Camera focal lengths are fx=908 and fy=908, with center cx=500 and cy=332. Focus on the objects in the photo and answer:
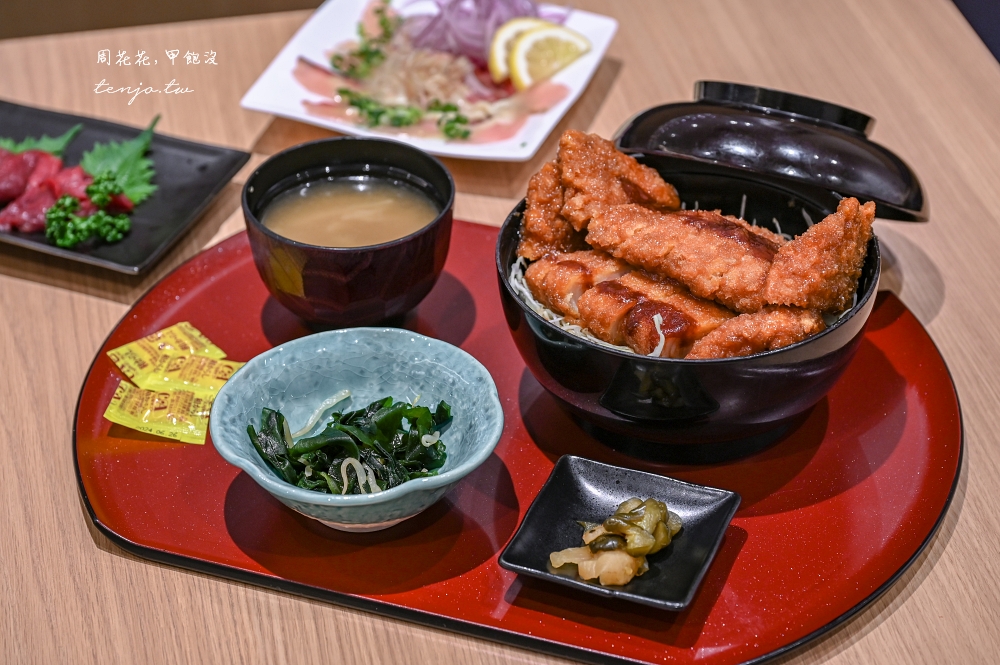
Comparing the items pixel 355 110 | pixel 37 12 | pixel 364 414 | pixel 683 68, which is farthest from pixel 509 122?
pixel 37 12

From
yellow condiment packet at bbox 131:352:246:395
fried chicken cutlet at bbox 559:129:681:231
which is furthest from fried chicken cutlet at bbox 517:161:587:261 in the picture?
yellow condiment packet at bbox 131:352:246:395

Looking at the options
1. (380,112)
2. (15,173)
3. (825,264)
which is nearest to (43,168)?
(15,173)

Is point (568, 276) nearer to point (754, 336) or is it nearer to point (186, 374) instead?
point (754, 336)

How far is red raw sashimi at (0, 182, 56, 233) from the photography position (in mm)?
2094

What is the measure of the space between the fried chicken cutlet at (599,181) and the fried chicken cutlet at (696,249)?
0.12 feet

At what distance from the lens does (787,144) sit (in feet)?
5.42

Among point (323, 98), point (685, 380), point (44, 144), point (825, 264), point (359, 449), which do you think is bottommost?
point (44, 144)

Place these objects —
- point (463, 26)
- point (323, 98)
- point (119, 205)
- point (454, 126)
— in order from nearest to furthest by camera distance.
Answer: point (119, 205) → point (454, 126) → point (323, 98) → point (463, 26)

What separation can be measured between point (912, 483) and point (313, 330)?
3.79ft

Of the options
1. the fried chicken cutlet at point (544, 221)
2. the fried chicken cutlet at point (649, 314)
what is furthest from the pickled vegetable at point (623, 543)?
the fried chicken cutlet at point (544, 221)

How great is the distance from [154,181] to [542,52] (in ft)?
3.88

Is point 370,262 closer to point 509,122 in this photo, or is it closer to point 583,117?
point 509,122

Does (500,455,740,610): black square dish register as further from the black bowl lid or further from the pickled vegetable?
the black bowl lid

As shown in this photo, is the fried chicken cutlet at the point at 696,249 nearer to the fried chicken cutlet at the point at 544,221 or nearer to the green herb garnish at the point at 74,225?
the fried chicken cutlet at the point at 544,221
